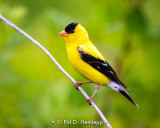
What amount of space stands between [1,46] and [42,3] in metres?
3.22

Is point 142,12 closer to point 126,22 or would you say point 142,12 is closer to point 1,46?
point 126,22

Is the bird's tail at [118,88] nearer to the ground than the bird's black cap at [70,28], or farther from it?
nearer to the ground

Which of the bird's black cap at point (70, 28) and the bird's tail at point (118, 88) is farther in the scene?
the bird's black cap at point (70, 28)

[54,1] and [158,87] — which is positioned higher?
[54,1]

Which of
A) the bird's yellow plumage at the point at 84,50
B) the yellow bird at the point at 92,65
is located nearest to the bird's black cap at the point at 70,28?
the bird's yellow plumage at the point at 84,50

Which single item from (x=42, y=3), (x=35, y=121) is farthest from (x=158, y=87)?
(x=42, y=3)

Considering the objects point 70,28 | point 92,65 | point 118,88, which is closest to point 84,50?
point 92,65

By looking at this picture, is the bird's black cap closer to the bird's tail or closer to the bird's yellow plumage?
the bird's yellow plumage

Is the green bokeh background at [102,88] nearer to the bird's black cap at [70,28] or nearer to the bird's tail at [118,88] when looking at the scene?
the bird's tail at [118,88]

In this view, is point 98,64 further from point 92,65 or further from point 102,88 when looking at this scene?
point 102,88

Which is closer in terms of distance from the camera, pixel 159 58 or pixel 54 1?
pixel 159 58

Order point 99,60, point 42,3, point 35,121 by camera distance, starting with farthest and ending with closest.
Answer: point 42,3
point 99,60
point 35,121

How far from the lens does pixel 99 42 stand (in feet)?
13.2

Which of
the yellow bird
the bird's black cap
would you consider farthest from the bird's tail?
the bird's black cap
